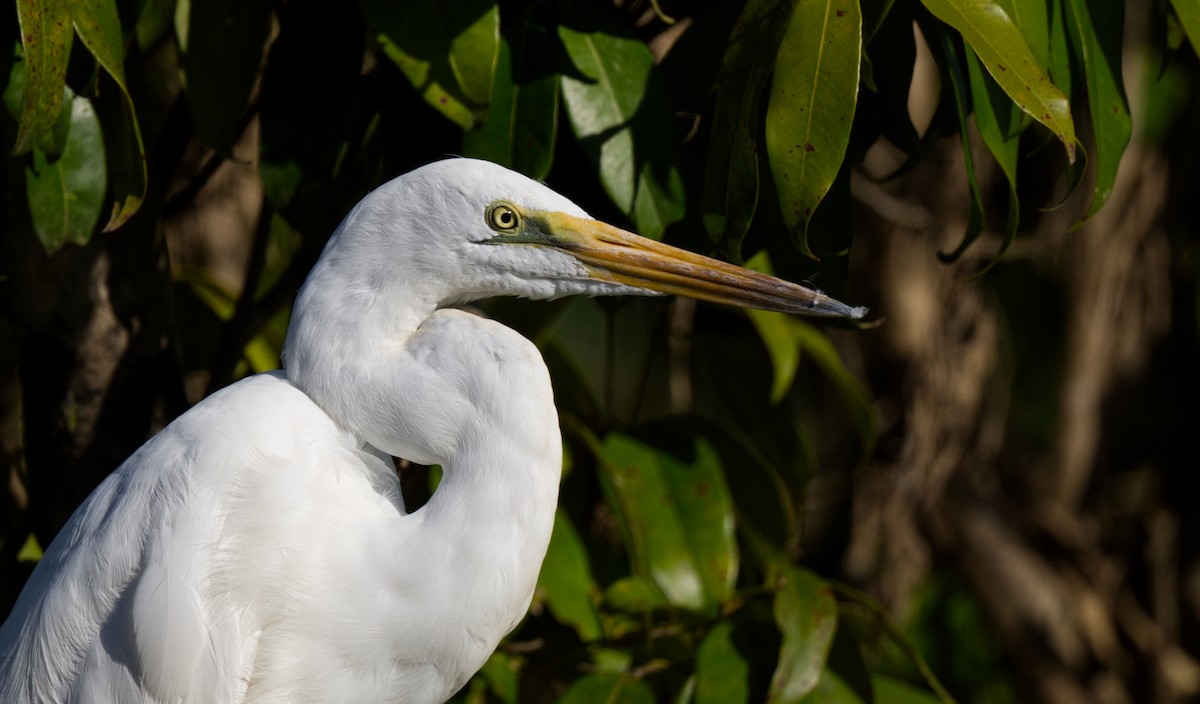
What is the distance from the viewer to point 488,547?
56.9 inches

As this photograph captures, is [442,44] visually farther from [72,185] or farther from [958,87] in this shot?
[958,87]

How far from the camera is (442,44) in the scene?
5.24 feet

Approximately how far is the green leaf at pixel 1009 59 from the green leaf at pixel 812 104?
0.11 metres

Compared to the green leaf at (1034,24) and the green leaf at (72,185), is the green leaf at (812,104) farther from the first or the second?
the green leaf at (72,185)

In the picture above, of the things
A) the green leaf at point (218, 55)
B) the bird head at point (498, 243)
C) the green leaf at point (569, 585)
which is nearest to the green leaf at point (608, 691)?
the green leaf at point (569, 585)

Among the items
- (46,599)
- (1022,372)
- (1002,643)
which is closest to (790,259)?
(46,599)

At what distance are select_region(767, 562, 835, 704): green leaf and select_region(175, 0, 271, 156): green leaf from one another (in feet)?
3.77

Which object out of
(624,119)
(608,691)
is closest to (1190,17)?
(624,119)

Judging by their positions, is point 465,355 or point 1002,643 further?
point 1002,643

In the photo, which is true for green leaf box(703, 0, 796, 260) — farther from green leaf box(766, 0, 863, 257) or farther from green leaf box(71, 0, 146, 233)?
green leaf box(71, 0, 146, 233)

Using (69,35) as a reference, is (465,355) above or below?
below

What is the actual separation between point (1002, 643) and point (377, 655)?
3.39 m

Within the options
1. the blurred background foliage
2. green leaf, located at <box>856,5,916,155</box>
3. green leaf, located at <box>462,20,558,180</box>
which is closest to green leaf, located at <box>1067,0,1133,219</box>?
the blurred background foliage

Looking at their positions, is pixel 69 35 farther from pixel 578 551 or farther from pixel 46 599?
pixel 578 551
